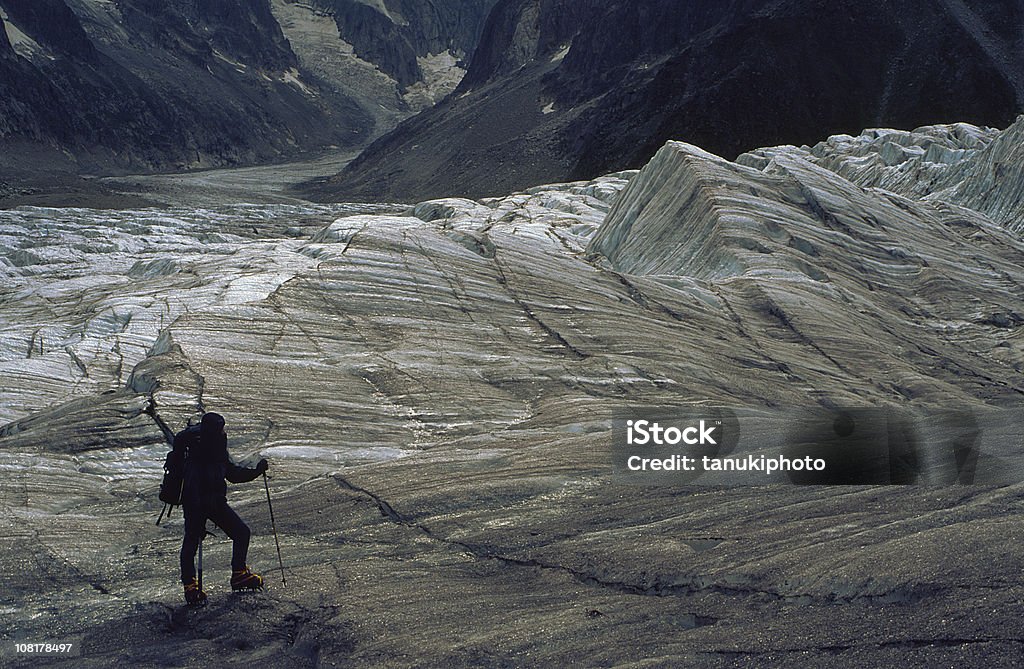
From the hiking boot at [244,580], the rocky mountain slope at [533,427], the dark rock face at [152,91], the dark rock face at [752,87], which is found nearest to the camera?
the rocky mountain slope at [533,427]

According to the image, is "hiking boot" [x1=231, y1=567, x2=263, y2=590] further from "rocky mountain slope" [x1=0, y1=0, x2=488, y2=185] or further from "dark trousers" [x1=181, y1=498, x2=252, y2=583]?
"rocky mountain slope" [x1=0, y1=0, x2=488, y2=185]

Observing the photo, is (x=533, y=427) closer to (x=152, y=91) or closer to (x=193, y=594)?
(x=193, y=594)

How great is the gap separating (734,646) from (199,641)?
391 cm

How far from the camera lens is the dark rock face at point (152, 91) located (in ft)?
411

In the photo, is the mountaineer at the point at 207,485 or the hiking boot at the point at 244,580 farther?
the hiking boot at the point at 244,580

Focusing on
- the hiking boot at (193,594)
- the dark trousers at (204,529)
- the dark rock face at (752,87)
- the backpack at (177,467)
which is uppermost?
the dark rock face at (752,87)

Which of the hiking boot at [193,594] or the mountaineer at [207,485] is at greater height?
the mountaineer at [207,485]

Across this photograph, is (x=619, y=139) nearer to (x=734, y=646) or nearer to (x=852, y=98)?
(x=852, y=98)

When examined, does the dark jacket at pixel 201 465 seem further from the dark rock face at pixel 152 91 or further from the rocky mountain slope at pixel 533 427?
the dark rock face at pixel 152 91

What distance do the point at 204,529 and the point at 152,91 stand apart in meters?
152

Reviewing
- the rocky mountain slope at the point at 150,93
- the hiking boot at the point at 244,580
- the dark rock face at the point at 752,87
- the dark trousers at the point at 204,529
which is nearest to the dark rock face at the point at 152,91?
the rocky mountain slope at the point at 150,93

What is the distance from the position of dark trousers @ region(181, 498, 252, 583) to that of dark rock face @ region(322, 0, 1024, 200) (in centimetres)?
8087

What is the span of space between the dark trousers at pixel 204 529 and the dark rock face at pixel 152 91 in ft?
398

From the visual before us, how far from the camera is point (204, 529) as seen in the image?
7.80 meters
